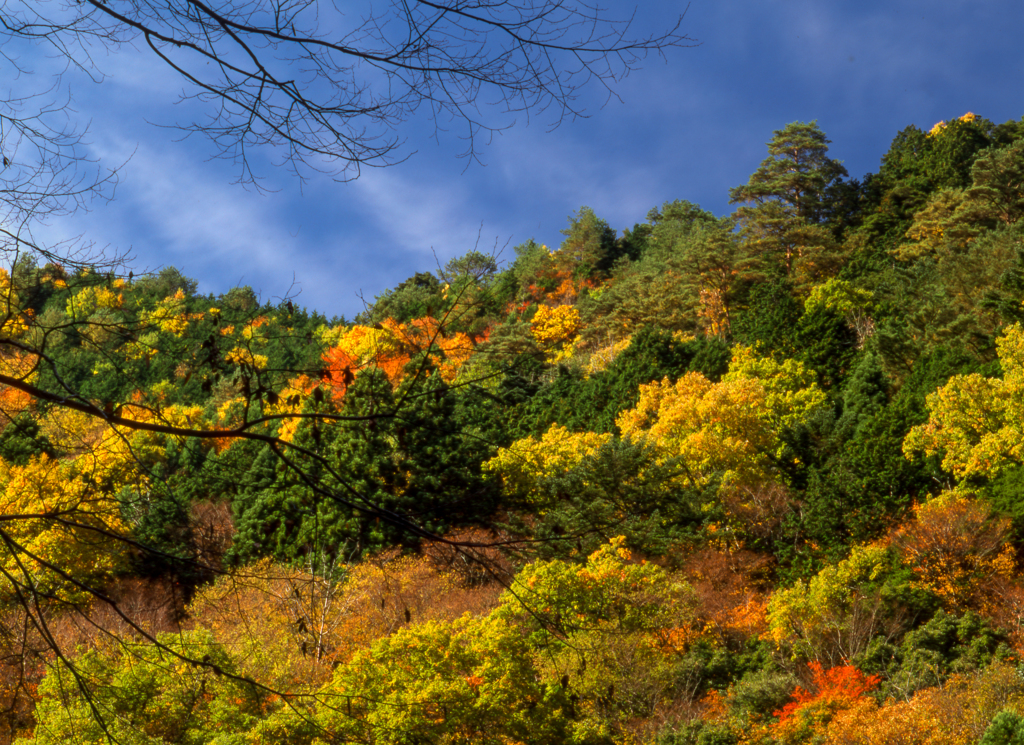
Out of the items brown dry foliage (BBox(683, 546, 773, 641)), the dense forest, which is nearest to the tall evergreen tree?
the dense forest

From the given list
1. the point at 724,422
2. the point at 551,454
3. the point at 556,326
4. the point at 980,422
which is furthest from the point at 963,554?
the point at 556,326

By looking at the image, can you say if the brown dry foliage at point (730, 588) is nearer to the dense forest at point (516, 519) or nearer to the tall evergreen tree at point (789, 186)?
the dense forest at point (516, 519)

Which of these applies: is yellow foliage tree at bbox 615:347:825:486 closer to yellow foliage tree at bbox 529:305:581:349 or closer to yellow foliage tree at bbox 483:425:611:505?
yellow foliage tree at bbox 483:425:611:505

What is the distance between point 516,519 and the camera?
9.84m

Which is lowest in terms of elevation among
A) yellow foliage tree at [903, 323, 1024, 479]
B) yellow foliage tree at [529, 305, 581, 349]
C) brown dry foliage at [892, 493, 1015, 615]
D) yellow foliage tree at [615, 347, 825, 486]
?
brown dry foliage at [892, 493, 1015, 615]

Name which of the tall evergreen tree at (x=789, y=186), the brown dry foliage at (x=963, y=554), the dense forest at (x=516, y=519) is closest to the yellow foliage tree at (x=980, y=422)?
the dense forest at (x=516, y=519)

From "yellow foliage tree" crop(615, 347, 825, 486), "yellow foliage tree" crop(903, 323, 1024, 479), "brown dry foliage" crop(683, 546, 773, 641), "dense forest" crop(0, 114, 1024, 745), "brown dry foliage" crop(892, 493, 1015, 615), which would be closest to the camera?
"dense forest" crop(0, 114, 1024, 745)

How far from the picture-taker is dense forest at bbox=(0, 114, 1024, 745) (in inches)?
91.2

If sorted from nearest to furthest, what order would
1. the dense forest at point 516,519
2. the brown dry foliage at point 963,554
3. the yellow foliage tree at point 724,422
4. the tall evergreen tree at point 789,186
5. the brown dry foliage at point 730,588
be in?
the dense forest at point 516,519
the brown dry foliage at point 963,554
the brown dry foliage at point 730,588
the yellow foliage tree at point 724,422
the tall evergreen tree at point 789,186

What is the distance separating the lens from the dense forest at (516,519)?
2.32 metres

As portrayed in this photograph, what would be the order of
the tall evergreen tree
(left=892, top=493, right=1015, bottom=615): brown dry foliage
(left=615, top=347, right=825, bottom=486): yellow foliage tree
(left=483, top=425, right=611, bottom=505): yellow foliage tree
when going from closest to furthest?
1. (left=892, top=493, right=1015, bottom=615): brown dry foliage
2. (left=483, top=425, right=611, bottom=505): yellow foliage tree
3. (left=615, top=347, right=825, bottom=486): yellow foliage tree
4. the tall evergreen tree

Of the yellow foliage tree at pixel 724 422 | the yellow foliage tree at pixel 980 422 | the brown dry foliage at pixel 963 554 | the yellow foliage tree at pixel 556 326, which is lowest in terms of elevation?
the brown dry foliage at pixel 963 554

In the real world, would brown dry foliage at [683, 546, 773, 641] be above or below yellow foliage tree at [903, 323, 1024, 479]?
below

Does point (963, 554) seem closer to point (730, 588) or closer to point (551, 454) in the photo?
point (730, 588)
